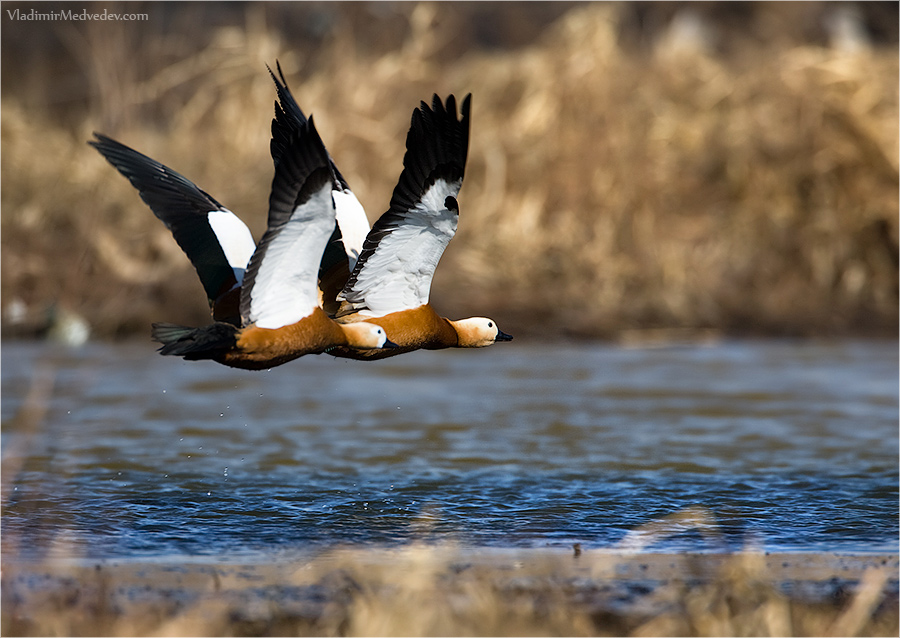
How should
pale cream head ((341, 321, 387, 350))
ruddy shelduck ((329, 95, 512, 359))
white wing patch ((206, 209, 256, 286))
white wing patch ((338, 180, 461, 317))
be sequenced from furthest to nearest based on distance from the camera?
white wing patch ((206, 209, 256, 286)), pale cream head ((341, 321, 387, 350)), white wing patch ((338, 180, 461, 317)), ruddy shelduck ((329, 95, 512, 359))

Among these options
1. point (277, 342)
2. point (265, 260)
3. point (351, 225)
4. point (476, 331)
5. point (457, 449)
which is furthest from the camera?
point (457, 449)

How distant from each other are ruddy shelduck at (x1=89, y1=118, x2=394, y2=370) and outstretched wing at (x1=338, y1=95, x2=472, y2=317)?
0.23 metres

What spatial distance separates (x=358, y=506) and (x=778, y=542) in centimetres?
185

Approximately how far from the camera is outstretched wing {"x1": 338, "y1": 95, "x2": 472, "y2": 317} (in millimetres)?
5219

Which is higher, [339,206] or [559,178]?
[559,178]

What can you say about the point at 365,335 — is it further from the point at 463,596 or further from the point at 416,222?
the point at 463,596

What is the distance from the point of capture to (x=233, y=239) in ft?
20.4

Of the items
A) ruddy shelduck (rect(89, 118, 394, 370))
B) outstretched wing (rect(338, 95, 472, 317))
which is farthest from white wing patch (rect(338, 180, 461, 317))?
ruddy shelduck (rect(89, 118, 394, 370))

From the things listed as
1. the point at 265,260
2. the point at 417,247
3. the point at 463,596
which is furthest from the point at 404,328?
the point at 463,596

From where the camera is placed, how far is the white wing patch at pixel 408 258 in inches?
212

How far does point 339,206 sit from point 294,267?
39.1 inches

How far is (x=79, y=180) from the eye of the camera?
443 inches

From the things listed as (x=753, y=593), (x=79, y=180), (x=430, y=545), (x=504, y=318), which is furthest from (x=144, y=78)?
(x=753, y=593)

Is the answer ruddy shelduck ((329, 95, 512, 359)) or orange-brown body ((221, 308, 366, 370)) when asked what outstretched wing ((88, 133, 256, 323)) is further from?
orange-brown body ((221, 308, 366, 370))
